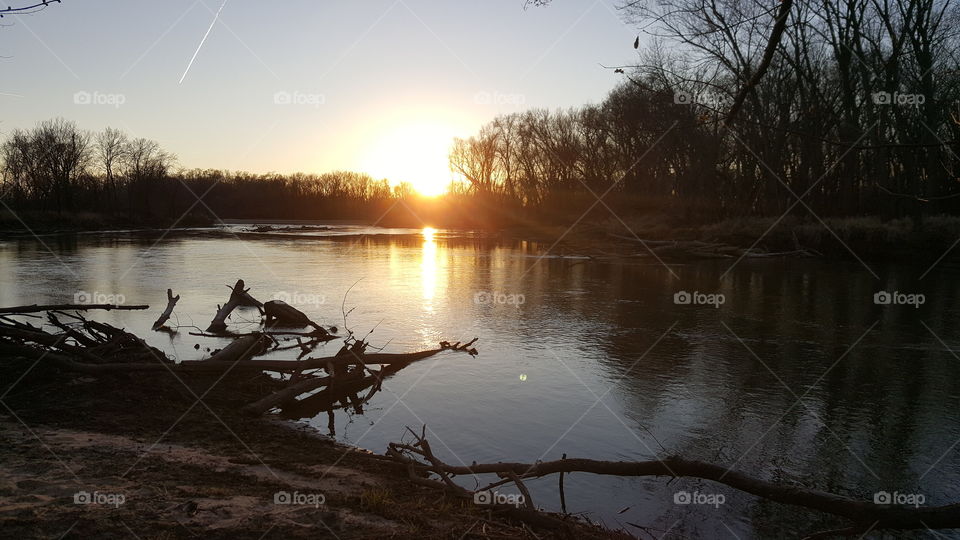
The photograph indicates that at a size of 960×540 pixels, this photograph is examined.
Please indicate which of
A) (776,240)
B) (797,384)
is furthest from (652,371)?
(776,240)

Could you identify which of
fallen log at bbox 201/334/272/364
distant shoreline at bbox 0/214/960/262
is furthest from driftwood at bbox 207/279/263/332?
distant shoreline at bbox 0/214/960/262

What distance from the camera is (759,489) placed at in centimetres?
495

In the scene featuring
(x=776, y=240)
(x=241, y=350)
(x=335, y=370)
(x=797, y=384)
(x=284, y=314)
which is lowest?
(x=797, y=384)

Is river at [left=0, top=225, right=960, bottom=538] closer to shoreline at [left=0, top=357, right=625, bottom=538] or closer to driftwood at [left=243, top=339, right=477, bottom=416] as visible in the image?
driftwood at [left=243, top=339, right=477, bottom=416]

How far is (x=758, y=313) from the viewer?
18.0 metres

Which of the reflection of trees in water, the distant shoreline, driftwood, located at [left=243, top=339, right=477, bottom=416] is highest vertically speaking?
the distant shoreline

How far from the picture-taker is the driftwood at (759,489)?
3834 mm

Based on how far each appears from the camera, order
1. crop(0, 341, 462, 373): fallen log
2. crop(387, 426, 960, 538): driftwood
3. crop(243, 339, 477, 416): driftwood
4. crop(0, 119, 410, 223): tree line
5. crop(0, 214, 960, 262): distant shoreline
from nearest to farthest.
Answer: crop(387, 426, 960, 538): driftwood
crop(0, 341, 462, 373): fallen log
crop(243, 339, 477, 416): driftwood
crop(0, 214, 960, 262): distant shoreline
crop(0, 119, 410, 223): tree line

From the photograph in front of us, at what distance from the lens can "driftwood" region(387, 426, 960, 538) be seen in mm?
3834

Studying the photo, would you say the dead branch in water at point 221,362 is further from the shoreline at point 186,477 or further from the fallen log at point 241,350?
the shoreline at point 186,477

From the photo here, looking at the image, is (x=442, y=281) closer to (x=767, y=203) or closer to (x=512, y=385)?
(x=512, y=385)

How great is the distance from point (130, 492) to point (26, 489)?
73 cm

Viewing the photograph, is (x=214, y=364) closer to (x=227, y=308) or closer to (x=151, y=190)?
(x=227, y=308)

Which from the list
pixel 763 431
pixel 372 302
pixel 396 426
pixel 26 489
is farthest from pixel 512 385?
pixel 372 302
